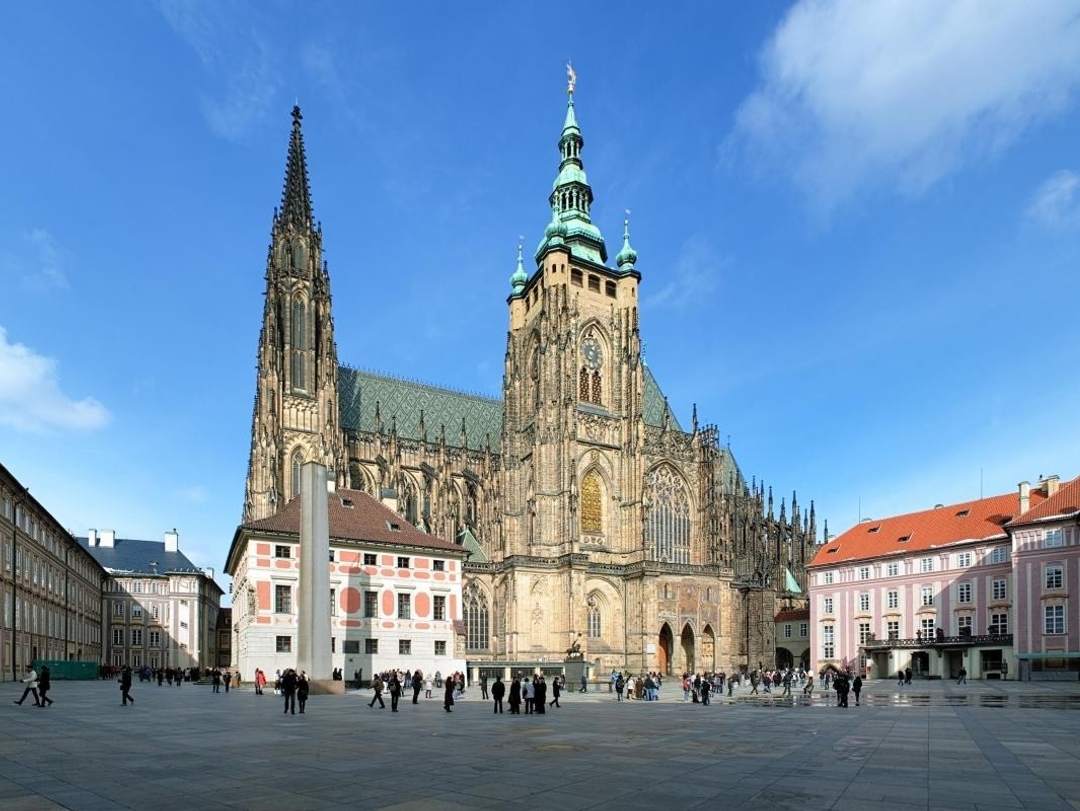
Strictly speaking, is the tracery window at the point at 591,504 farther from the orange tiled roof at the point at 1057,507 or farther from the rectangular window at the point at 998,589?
the orange tiled roof at the point at 1057,507

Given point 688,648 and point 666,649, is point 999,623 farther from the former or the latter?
point 666,649

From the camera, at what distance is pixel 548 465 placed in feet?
235

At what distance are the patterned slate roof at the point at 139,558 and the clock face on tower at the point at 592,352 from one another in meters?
52.7

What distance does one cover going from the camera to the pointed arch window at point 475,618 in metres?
67.9

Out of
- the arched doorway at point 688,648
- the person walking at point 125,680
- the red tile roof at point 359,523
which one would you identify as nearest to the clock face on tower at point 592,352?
the arched doorway at point 688,648

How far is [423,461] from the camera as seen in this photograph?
7619 centimetres

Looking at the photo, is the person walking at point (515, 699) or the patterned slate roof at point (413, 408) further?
the patterned slate roof at point (413, 408)

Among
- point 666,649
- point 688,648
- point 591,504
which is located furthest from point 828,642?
point 591,504

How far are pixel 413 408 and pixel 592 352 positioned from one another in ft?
61.2

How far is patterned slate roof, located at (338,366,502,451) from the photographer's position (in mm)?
78750

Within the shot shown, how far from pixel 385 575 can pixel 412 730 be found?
28.3 meters

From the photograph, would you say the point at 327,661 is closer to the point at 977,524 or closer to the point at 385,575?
the point at 385,575

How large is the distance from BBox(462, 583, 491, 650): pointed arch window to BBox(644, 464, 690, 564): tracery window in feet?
49.4

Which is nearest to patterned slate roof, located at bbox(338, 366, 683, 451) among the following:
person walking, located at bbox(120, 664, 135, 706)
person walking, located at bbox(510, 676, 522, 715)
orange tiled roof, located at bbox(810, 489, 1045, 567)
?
orange tiled roof, located at bbox(810, 489, 1045, 567)
